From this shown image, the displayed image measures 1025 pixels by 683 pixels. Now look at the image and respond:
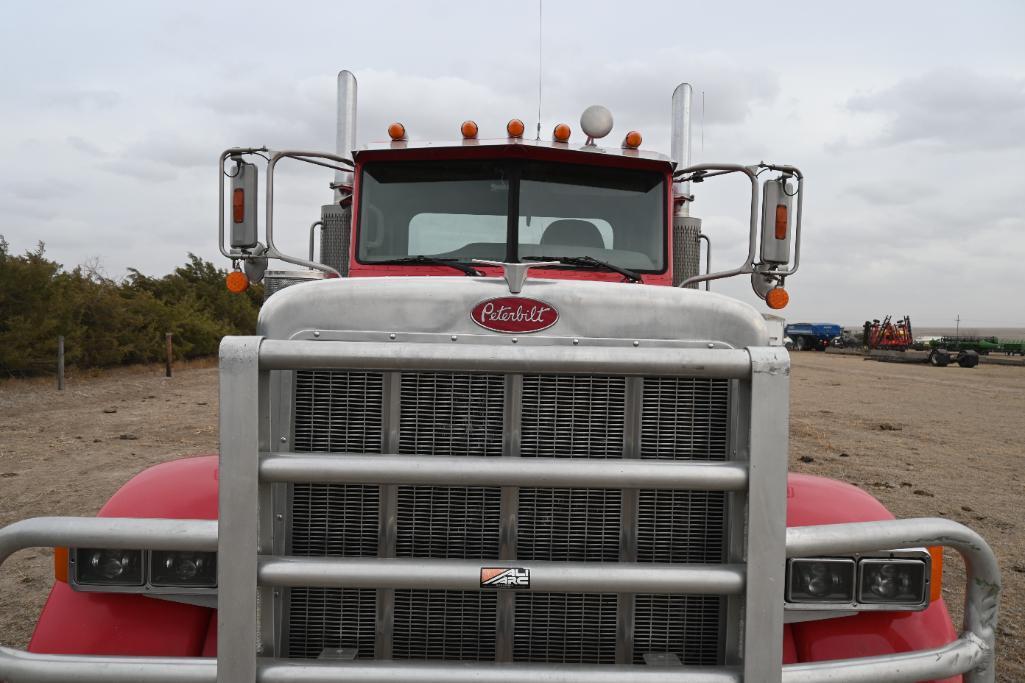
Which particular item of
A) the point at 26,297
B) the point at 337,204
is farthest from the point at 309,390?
the point at 26,297

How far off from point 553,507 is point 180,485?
4.11 ft

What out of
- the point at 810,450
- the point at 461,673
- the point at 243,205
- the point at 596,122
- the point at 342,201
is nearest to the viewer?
the point at 461,673

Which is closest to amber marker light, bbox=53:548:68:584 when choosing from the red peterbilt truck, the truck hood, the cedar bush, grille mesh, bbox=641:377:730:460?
the red peterbilt truck

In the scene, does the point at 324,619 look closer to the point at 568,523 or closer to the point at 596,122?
the point at 568,523

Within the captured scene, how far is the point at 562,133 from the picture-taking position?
143 inches

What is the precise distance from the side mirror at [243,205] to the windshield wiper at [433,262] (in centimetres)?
61

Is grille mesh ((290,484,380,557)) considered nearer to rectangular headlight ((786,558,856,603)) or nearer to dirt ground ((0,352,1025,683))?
rectangular headlight ((786,558,856,603))

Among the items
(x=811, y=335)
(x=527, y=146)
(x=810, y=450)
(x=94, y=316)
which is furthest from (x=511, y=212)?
(x=811, y=335)

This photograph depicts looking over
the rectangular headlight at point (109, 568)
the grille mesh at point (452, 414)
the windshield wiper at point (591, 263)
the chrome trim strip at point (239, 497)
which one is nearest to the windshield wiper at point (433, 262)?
the windshield wiper at point (591, 263)

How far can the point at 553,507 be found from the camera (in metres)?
2.10

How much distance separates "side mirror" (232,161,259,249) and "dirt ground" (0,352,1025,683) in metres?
2.47

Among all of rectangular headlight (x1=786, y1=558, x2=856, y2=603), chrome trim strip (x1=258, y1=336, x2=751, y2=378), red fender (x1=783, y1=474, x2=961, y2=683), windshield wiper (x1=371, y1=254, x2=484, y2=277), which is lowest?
red fender (x1=783, y1=474, x2=961, y2=683)

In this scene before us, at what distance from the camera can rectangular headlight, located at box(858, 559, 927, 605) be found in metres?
2.19

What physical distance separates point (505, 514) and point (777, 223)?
2.24 metres
